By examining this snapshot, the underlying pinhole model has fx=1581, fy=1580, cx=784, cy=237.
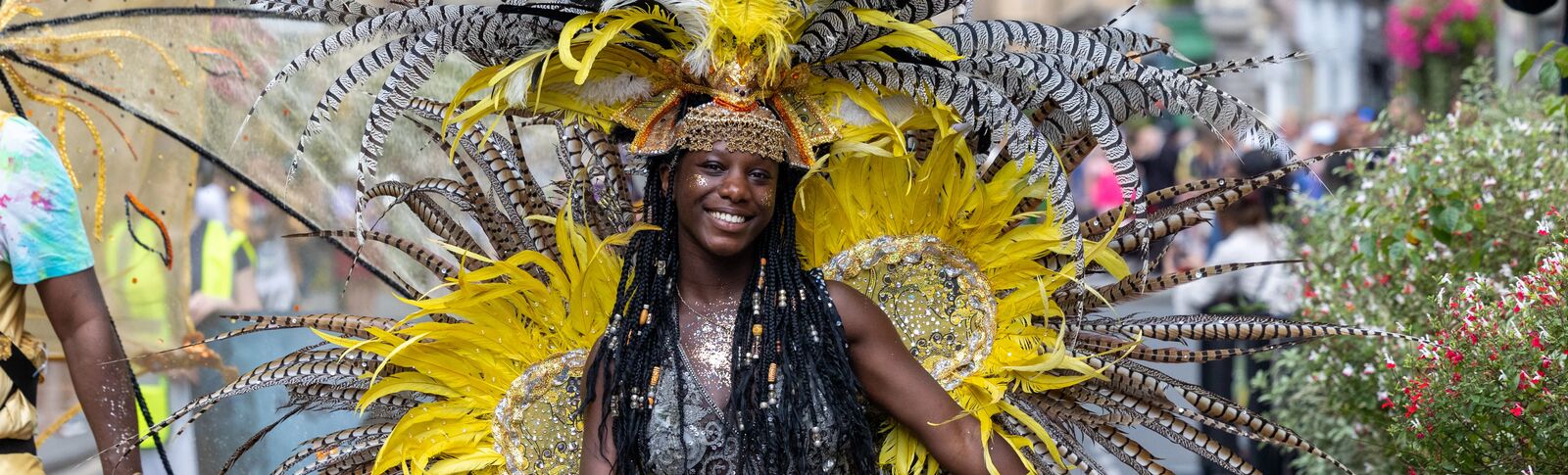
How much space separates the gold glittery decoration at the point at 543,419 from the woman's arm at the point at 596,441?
0.23m

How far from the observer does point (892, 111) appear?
10.4 feet

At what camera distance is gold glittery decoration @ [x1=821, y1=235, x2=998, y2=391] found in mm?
3289

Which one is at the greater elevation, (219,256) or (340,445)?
(219,256)

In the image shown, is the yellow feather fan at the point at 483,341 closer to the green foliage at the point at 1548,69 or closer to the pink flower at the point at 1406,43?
the green foliage at the point at 1548,69

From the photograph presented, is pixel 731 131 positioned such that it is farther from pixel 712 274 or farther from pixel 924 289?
pixel 924 289

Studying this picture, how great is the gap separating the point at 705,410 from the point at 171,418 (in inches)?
41.7

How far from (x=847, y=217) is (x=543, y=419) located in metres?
0.77

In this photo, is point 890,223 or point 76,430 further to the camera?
point 76,430

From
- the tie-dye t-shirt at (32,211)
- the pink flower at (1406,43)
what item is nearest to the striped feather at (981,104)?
the tie-dye t-shirt at (32,211)

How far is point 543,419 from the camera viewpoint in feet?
10.8

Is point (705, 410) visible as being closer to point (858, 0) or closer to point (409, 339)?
point (409, 339)

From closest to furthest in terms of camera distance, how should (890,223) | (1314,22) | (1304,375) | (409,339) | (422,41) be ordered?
(422,41), (409,339), (890,223), (1304,375), (1314,22)

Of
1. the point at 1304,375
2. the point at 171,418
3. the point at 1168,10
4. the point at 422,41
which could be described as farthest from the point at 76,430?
the point at 1168,10

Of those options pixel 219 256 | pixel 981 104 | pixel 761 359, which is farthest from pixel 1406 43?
pixel 761 359
